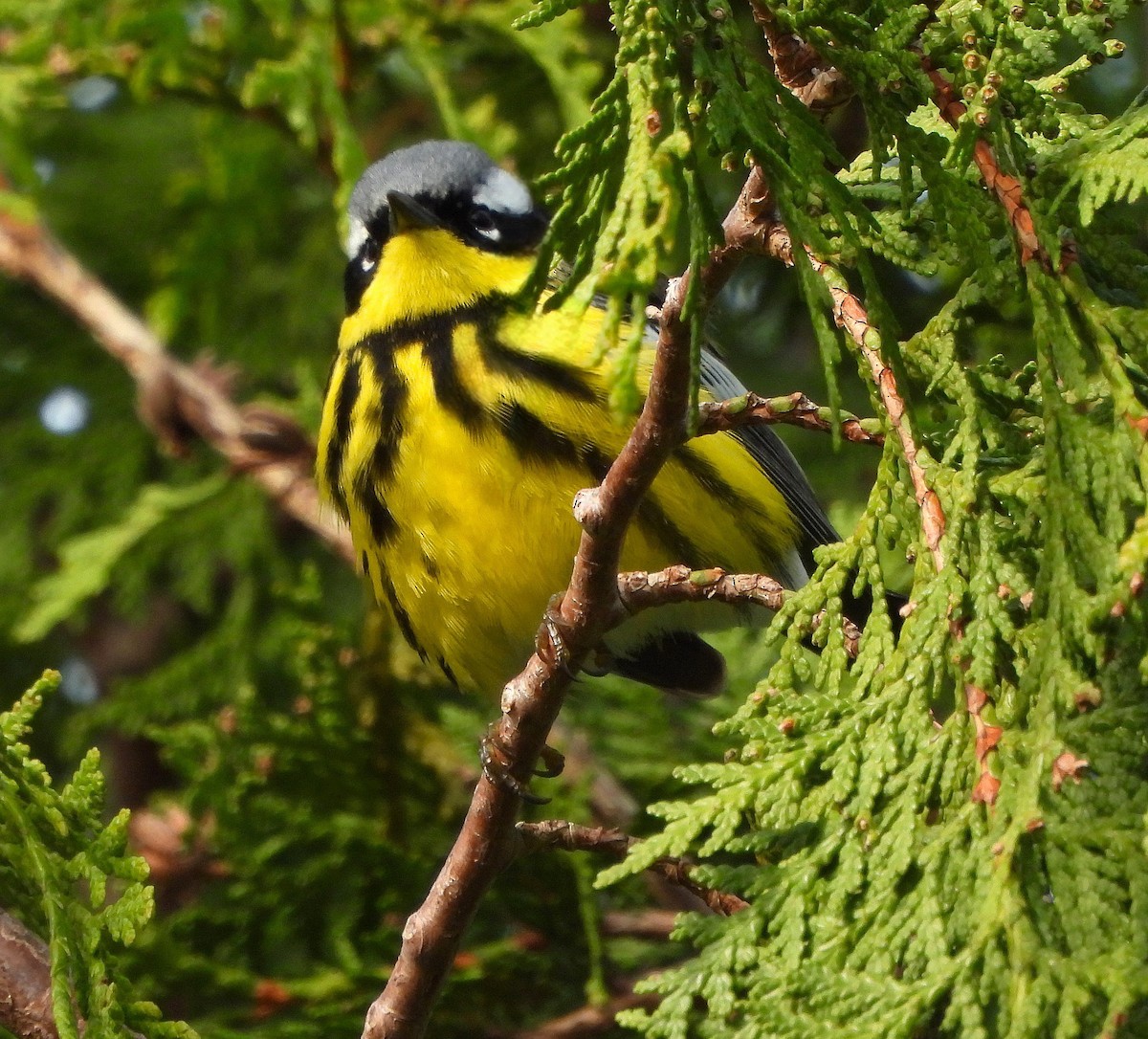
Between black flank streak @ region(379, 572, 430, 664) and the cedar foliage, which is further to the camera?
black flank streak @ region(379, 572, 430, 664)

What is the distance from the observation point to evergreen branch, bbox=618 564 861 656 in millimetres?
1512

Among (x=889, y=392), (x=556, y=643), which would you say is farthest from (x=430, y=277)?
(x=889, y=392)

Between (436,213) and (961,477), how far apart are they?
1442mm

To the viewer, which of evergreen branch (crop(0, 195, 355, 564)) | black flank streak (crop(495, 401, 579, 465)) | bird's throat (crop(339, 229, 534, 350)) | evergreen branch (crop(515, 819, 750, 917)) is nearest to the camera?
evergreen branch (crop(515, 819, 750, 917))

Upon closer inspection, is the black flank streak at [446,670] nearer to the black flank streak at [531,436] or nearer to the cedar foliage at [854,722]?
the cedar foliage at [854,722]

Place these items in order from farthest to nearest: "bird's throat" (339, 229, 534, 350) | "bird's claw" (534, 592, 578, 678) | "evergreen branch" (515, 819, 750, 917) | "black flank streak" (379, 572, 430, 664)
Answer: "black flank streak" (379, 572, 430, 664), "bird's throat" (339, 229, 534, 350), "evergreen branch" (515, 819, 750, 917), "bird's claw" (534, 592, 578, 678)

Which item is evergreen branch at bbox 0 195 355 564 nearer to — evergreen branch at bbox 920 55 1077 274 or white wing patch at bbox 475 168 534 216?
white wing patch at bbox 475 168 534 216

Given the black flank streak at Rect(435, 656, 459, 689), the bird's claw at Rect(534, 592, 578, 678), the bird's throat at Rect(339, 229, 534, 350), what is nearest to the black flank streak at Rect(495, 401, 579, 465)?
the bird's throat at Rect(339, 229, 534, 350)

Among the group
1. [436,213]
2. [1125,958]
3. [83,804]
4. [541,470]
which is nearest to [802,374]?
[436,213]

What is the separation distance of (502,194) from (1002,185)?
1.53m

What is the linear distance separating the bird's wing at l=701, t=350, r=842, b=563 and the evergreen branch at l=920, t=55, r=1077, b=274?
115 cm

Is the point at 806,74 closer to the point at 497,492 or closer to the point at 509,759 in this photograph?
the point at 509,759

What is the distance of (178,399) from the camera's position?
11.2 ft

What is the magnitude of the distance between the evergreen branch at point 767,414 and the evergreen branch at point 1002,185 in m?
0.22
